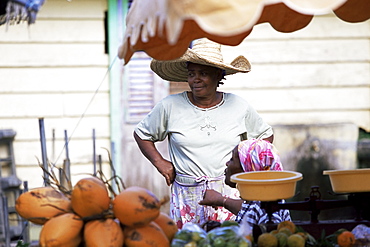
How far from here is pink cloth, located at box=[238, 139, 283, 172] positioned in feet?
10.5

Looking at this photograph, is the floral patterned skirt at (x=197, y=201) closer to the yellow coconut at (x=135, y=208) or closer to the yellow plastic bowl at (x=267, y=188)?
the yellow plastic bowl at (x=267, y=188)

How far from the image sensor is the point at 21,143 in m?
6.40

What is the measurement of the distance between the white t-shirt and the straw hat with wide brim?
0.25 metres

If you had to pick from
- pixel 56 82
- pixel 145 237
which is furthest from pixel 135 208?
pixel 56 82

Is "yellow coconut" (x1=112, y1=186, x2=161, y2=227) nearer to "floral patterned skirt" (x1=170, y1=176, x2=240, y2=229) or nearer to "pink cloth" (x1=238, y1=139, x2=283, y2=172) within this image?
"pink cloth" (x1=238, y1=139, x2=283, y2=172)

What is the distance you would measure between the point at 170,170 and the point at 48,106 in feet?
9.06

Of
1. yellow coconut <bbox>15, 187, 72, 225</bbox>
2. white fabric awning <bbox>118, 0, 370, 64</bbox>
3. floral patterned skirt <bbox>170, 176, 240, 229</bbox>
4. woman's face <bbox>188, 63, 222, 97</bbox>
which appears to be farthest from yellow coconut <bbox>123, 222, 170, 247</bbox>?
woman's face <bbox>188, 63, 222, 97</bbox>

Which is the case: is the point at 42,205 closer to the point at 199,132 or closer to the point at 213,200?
the point at 213,200

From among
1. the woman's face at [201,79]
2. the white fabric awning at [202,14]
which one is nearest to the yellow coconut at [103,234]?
the white fabric awning at [202,14]

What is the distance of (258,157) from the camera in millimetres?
3205

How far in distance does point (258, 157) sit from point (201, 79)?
1009 mm

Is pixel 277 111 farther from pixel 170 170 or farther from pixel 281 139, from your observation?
pixel 170 170

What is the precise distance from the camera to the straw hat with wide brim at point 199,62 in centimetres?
399

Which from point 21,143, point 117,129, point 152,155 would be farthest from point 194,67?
point 21,143
